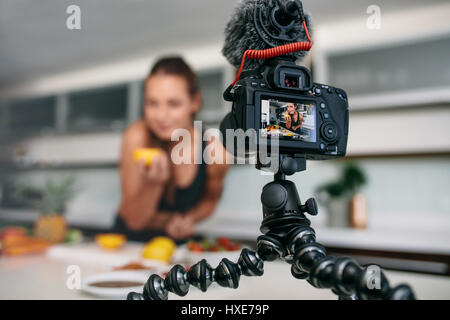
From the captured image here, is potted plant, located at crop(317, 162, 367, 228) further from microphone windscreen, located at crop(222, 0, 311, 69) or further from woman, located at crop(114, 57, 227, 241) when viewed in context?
microphone windscreen, located at crop(222, 0, 311, 69)

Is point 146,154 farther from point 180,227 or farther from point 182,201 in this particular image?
point 180,227

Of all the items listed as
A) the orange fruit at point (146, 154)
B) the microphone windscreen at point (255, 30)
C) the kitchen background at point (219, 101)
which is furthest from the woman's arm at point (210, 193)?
the microphone windscreen at point (255, 30)

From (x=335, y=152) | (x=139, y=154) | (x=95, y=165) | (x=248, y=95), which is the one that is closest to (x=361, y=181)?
(x=139, y=154)

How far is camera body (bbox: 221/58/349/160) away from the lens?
497 mm

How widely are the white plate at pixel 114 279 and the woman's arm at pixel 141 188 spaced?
1566mm

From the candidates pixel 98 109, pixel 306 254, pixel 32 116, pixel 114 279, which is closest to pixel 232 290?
pixel 114 279

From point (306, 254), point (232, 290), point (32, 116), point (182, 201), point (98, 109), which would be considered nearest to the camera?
point (306, 254)

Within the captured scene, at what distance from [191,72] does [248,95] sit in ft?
6.47

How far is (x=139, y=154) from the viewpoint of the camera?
2.47 meters

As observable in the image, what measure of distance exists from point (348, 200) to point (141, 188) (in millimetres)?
1469

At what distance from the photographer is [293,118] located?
0.53m

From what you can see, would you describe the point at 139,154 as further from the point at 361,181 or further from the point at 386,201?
the point at 386,201

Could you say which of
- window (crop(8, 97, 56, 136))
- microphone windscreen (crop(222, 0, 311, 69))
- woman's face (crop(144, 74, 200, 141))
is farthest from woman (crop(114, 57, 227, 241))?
microphone windscreen (crop(222, 0, 311, 69))

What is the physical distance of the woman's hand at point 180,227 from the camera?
7.79 ft
